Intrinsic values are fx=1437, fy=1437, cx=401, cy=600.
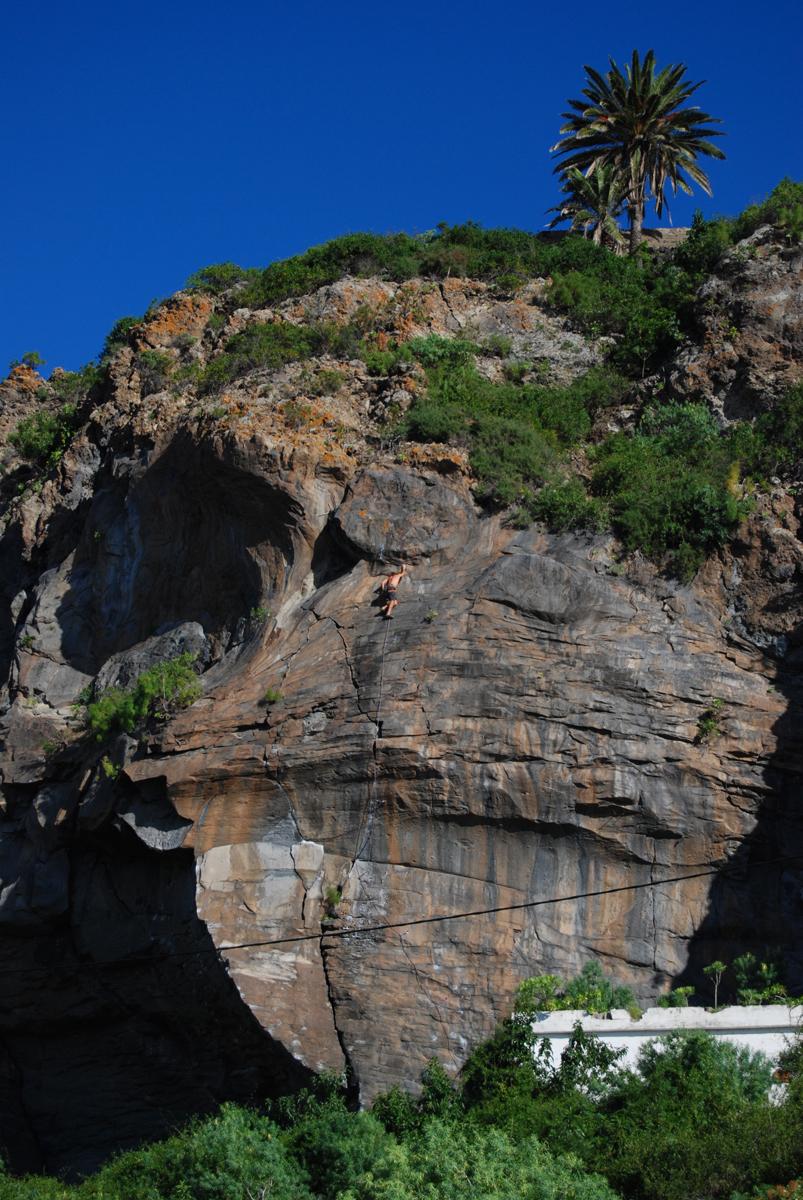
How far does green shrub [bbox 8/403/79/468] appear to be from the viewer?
2792 cm

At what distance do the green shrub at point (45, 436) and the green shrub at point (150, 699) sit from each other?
9.28 metres

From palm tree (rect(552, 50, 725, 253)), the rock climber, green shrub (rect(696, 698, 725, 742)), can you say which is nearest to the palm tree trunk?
palm tree (rect(552, 50, 725, 253))

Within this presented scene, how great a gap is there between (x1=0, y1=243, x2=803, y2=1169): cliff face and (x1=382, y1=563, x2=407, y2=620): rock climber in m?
0.17

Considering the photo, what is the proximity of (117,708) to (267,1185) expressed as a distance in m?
7.15

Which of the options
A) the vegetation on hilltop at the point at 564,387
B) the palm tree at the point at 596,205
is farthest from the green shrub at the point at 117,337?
the palm tree at the point at 596,205

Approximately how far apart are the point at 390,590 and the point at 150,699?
3500 mm

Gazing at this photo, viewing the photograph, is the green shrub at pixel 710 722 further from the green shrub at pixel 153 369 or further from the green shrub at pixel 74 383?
the green shrub at pixel 74 383

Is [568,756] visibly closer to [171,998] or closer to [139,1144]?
[171,998]

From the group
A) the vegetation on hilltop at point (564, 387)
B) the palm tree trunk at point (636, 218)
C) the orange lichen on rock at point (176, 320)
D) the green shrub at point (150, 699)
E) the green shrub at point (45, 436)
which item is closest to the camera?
the green shrub at point (150, 699)

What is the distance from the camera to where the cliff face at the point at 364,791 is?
16922 mm

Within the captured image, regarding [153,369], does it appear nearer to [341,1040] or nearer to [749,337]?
[749,337]

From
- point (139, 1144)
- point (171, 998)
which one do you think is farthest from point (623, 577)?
point (139, 1144)

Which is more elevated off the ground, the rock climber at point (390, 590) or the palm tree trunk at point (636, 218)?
Answer: the palm tree trunk at point (636, 218)

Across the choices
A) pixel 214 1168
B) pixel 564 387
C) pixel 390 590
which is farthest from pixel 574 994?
pixel 564 387
